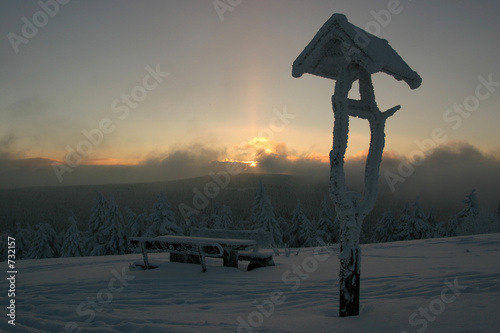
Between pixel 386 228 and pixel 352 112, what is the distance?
4486 cm

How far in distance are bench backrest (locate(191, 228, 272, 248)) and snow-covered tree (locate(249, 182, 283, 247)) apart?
3038cm

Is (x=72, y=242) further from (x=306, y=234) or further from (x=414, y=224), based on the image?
(x=414, y=224)

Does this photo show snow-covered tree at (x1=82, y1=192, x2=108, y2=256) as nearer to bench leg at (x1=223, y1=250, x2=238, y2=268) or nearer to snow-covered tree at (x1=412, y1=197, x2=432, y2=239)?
bench leg at (x1=223, y1=250, x2=238, y2=268)

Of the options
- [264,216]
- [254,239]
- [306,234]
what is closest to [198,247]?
[254,239]

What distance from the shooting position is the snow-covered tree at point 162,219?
34.1 metres

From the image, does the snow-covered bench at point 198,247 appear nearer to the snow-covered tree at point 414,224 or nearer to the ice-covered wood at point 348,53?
the ice-covered wood at point 348,53

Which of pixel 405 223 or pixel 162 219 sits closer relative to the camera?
pixel 162 219

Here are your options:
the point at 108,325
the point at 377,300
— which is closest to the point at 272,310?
the point at 377,300

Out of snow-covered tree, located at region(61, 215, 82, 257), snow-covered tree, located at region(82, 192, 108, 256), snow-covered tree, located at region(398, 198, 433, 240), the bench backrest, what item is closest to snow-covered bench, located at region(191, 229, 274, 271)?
the bench backrest

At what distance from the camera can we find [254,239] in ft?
33.0

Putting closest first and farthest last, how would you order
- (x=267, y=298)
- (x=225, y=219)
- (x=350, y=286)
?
(x=350, y=286), (x=267, y=298), (x=225, y=219)

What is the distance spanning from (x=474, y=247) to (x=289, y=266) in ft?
19.4

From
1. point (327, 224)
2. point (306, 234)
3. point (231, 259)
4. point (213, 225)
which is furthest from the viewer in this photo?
point (213, 225)

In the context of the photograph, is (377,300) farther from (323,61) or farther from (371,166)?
(323,61)
